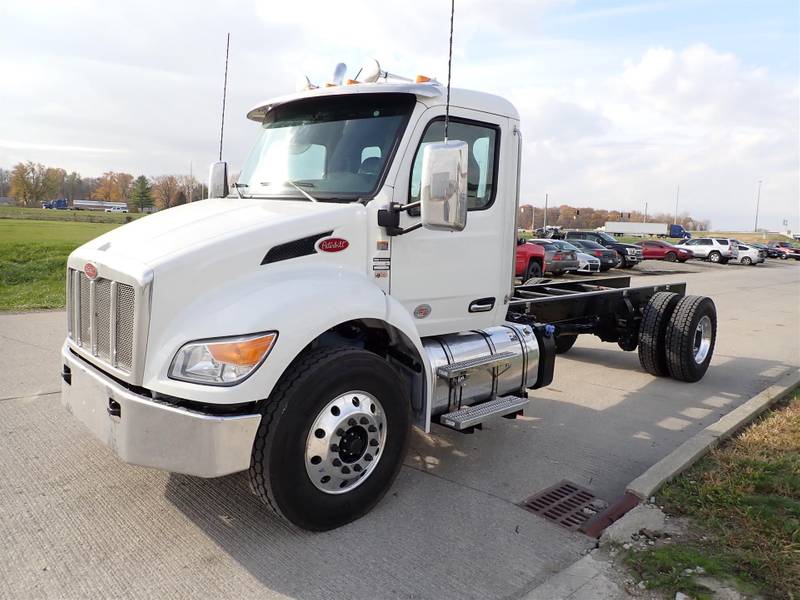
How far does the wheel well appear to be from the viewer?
155 inches

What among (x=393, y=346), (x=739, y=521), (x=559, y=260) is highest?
(x=559, y=260)

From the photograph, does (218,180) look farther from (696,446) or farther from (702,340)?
(702,340)

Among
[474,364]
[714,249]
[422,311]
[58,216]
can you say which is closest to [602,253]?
[714,249]

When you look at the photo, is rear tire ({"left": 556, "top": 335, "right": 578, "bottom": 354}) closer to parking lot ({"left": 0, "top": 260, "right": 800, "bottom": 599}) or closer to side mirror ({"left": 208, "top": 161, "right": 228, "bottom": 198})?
parking lot ({"left": 0, "top": 260, "right": 800, "bottom": 599})

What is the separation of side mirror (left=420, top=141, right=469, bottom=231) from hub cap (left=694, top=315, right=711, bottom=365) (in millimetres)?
5252

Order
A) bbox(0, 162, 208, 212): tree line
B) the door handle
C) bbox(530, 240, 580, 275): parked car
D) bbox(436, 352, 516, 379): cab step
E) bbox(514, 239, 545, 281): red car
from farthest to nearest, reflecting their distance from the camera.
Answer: bbox(0, 162, 208, 212): tree line < bbox(530, 240, 580, 275): parked car < bbox(514, 239, 545, 281): red car < the door handle < bbox(436, 352, 516, 379): cab step

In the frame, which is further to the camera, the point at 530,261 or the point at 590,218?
the point at 590,218

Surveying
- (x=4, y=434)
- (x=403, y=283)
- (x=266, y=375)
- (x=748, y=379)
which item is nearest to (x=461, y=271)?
(x=403, y=283)

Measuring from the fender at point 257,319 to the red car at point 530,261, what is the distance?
17043 mm

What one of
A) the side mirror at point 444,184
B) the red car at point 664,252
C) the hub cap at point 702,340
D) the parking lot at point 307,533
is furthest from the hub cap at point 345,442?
the red car at point 664,252

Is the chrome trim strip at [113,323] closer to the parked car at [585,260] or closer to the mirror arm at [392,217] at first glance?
the mirror arm at [392,217]

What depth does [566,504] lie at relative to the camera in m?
4.10

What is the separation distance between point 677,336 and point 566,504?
12.7 feet

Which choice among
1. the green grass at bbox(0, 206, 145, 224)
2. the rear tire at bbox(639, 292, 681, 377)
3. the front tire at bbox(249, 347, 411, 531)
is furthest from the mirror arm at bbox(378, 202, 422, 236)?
the green grass at bbox(0, 206, 145, 224)
